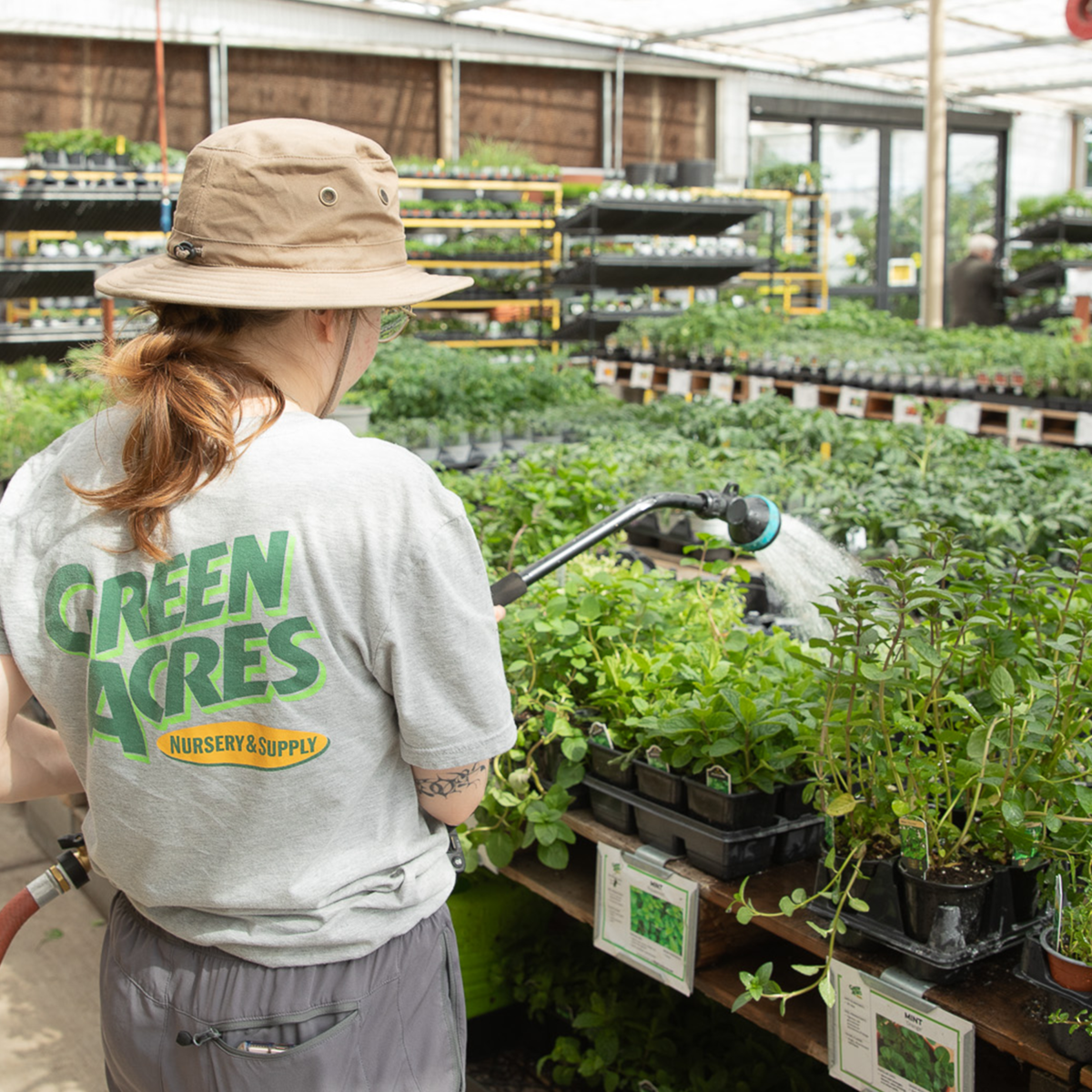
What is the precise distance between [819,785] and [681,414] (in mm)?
4085

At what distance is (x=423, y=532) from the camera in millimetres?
1003

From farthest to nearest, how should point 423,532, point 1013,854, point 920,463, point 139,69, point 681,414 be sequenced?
1. point 139,69
2. point 681,414
3. point 920,463
4. point 1013,854
5. point 423,532

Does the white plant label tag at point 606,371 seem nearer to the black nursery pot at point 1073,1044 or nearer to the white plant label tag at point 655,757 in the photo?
the white plant label tag at point 655,757

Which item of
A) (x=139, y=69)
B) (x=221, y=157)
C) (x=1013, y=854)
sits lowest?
(x=1013, y=854)

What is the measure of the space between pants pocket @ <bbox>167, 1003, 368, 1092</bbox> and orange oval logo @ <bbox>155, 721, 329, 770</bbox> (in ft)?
0.79

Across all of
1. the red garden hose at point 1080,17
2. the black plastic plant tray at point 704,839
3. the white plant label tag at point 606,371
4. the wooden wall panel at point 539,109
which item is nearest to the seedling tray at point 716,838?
the black plastic plant tray at point 704,839

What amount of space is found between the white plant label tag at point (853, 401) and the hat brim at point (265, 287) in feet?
16.9

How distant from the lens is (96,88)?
11.5 m

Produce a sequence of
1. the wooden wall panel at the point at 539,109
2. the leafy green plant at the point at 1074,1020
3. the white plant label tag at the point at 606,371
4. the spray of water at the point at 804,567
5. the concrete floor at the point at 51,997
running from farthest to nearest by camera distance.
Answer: the wooden wall panel at the point at 539,109 < the white plant label tag at the point at 606,371 < the concrete floor at the point at 51,997 < the spray of water at the point at 804,567 < the leafy green plant at the point at 1074,1020

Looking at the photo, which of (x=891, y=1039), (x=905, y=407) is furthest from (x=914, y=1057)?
(x=905, y=407)

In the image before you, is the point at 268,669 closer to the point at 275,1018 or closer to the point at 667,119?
the point at 275,1018

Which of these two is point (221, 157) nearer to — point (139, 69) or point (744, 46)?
point (139, 69)

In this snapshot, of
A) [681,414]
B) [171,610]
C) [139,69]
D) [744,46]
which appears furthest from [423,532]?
[744,46]

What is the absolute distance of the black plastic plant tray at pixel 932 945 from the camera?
1375 millimetres
